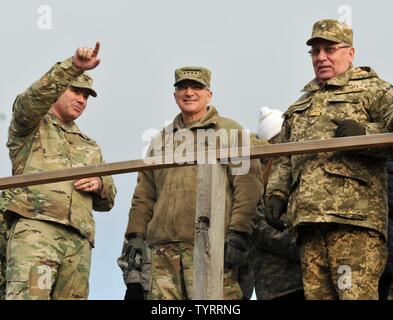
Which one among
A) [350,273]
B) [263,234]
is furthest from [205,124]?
[350,273]

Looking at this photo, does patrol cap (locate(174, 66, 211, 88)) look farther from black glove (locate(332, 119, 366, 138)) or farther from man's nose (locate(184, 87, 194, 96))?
black glove (locate(332, 119, 366, 138))

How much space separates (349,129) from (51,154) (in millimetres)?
2234

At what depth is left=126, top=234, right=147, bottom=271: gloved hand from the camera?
8.95 m

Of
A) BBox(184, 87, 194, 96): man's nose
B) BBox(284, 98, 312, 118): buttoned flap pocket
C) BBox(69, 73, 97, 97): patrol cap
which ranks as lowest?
BBox(284, 98, 312, 118): buttoned flap pocket

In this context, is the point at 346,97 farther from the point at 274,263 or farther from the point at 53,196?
the point at 53,196

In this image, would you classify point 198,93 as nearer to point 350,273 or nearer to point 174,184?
point 174,184

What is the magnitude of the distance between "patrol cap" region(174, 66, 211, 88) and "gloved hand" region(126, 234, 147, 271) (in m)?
1.12

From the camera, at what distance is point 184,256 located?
28.2ft

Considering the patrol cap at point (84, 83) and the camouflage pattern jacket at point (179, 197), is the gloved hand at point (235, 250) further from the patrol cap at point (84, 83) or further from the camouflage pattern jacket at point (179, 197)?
the patrol cap at point (84, 83)

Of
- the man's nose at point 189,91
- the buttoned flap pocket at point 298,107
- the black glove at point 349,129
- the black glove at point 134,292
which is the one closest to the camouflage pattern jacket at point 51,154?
Result: the black glove at point 134,292

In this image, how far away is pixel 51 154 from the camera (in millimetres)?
8992

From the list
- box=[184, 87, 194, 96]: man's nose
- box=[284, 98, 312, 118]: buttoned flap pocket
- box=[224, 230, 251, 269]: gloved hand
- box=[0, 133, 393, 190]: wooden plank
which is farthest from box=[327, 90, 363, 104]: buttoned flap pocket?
box=[184, 87, 194, 96]: man's nose

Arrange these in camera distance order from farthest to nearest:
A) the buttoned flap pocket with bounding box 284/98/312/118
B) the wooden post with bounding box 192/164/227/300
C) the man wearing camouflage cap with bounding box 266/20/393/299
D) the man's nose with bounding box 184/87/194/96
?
1. the man's nose with bounding box 184/87/194/96
2. the buttoned flap pocket with bounding box 284/98/312/118
3. the man wearing camouflage cap with bounding box 266/20/393/299
4. the wooden post with bounding box 192/164/227/300
